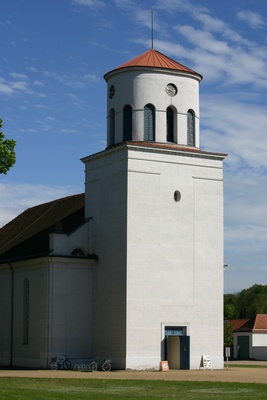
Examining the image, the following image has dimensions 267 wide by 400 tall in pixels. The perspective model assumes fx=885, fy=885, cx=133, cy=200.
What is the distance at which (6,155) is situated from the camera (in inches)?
1660

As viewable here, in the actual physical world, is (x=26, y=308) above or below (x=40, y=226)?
below

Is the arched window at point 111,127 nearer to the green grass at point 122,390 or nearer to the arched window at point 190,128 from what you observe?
the arched window at point 190,128

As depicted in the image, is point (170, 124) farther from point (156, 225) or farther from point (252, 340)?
point (252, 340)

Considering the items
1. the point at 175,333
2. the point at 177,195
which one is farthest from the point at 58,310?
the point at 177,195

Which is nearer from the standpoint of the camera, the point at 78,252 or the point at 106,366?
the point at 106,366

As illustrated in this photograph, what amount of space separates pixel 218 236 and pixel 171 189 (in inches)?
163

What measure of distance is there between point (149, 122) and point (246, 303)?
93241mm

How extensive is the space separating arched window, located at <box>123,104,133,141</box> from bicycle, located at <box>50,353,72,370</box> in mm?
13083

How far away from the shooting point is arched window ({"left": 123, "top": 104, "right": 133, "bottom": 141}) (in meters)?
51.1

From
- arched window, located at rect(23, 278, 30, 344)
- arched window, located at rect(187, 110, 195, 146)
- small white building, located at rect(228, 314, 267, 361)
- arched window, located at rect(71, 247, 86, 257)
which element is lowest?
small white building, located at rect(228, 314, 267, 361)

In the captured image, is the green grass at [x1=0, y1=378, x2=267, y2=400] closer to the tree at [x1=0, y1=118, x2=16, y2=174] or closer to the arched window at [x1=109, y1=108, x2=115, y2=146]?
the tree at [x1=0, y1=118, x2=16, y2=174]

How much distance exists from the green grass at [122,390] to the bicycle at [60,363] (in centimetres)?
1031

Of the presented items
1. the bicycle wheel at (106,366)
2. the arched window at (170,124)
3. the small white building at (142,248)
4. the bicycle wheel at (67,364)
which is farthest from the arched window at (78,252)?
the arched window at (170,124)

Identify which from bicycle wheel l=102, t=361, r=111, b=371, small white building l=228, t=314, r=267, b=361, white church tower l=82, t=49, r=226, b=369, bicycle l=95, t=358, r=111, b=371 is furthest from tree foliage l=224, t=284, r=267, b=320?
bicycle wheel l=102, t=361, r=111, b=371
